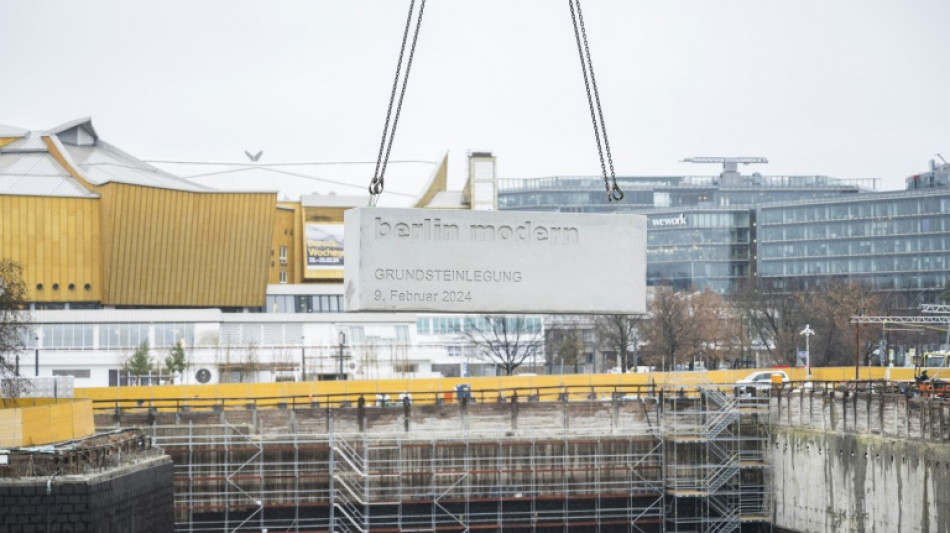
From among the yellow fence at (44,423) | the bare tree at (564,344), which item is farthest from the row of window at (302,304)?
the yellow fence at (44,423)

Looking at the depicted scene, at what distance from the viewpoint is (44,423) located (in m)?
37.3

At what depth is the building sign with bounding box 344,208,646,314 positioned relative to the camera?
20.2m

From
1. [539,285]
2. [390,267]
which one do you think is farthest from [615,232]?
[390,267]

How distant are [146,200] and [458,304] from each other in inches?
2864

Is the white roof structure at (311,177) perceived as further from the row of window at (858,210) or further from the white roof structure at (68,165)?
the row of window at (858,210)

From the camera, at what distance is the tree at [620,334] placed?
8657 centimetres

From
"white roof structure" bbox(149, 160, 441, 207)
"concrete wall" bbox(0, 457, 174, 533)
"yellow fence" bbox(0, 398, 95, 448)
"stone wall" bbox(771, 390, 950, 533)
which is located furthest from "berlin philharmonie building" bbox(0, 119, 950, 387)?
"concrete wall" bbox(0, 457, 174, 533)

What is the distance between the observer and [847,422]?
42.2 m

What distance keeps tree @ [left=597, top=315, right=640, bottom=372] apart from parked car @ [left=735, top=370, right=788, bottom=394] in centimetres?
2097

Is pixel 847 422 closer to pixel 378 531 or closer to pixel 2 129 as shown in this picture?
pixel 378 531

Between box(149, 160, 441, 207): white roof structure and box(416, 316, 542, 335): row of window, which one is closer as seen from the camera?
box(416, 316, 542, 335): row of window

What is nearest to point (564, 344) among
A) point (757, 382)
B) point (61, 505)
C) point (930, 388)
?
point (757, 382)

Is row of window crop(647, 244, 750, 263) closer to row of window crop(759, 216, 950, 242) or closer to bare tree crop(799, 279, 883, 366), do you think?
row of window crop(759, 216, 950, 242)

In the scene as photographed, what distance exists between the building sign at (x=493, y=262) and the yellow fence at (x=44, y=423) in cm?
1736
